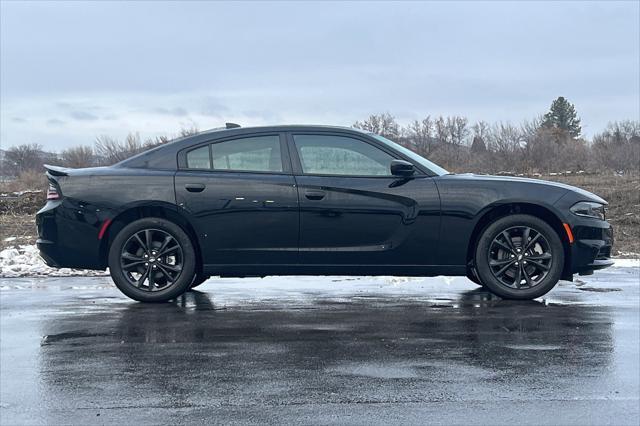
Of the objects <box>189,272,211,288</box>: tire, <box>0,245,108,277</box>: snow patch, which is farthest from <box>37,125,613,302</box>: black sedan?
<box>0,245,108,277</box>: snow patch

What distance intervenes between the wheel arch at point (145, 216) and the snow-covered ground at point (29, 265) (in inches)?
93.2

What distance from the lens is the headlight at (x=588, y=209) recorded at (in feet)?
25.0

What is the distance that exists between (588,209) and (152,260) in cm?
400

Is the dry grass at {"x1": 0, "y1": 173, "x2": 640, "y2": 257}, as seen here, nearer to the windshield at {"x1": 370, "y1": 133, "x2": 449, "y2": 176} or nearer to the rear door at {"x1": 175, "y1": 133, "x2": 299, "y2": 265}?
the windshield at {"x1": 370, "y1": 133, "x2": 449, "y2": 176}

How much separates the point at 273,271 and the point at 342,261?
0.63 meters

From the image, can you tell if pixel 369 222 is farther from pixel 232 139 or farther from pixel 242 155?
pixel 232 139

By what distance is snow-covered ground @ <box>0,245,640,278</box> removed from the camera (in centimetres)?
993

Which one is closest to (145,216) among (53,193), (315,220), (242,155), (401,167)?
(53,193)

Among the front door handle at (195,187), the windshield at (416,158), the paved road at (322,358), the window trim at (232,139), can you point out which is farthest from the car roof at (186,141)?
the paved road at (322,358)

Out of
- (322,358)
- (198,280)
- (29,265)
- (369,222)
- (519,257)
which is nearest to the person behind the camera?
(322,358)

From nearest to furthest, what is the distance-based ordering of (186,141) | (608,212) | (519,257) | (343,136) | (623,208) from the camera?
(519,257), (343,136), (186,141), (608,212), (623,208)

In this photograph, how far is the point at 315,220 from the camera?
746 centimetres

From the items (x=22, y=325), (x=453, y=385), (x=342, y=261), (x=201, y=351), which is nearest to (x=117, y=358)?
(x=201, y=351)

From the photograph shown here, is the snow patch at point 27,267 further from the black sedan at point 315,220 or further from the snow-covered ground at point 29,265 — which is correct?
the black sedan at point 315,220
